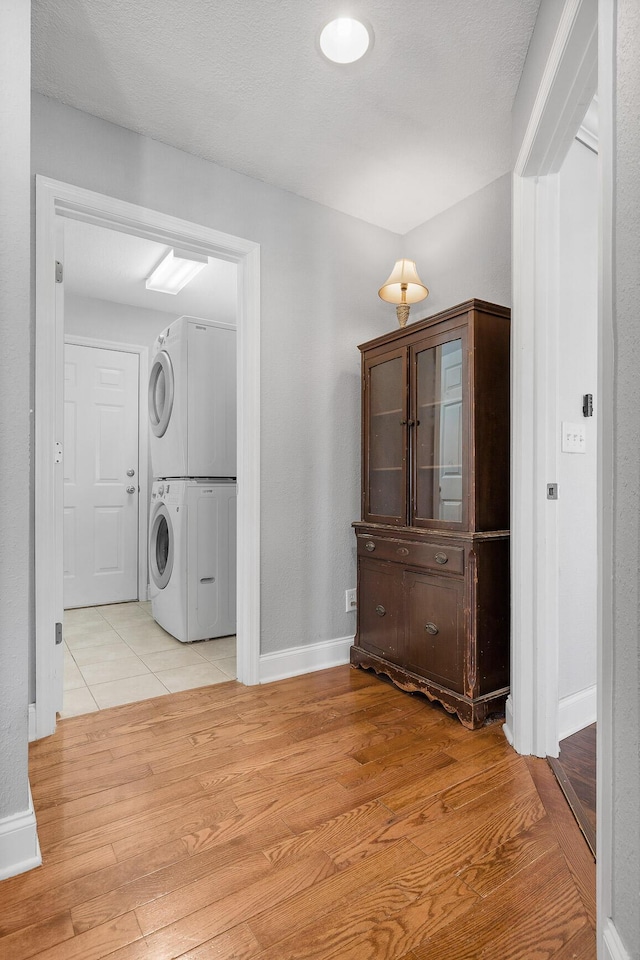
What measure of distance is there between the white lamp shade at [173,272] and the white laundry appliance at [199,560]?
1433 millimetres

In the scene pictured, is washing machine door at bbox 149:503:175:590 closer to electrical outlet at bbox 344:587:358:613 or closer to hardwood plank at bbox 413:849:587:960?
electrical outlet at bbox 344:587:358:613

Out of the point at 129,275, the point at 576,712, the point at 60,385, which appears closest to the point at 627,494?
the point at 576,712

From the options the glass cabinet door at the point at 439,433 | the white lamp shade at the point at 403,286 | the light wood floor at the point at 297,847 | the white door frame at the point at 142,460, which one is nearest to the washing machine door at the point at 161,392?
the white door frame at the point at 142,460

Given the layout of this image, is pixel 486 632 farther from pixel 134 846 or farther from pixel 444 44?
pixel 444 44

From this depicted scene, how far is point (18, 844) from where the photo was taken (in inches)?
50.4

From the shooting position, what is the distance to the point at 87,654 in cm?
297

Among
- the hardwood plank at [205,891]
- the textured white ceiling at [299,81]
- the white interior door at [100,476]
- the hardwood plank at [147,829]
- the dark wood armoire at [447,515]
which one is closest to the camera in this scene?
the hardwood plank at [205,891]

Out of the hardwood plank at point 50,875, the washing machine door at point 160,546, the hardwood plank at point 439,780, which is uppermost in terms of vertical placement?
the washing machine door at point 160,546

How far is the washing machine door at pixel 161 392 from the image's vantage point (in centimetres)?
331

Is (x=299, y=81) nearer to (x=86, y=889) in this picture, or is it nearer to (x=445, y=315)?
(x=445, y=315)

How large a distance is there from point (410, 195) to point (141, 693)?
2763 mm

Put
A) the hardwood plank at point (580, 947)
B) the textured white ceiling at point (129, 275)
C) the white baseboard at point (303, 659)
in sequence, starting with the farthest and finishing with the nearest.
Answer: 1. the textured white ceiling at point (129, 275)
2. the white baseboard at point (303, 659)
3. the hardwood plank at point (580, 947)

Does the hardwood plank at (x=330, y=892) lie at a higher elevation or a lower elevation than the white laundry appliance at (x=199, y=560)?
lower

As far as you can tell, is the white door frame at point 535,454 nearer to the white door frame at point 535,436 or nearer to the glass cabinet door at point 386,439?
the white door frame at point 535,436
